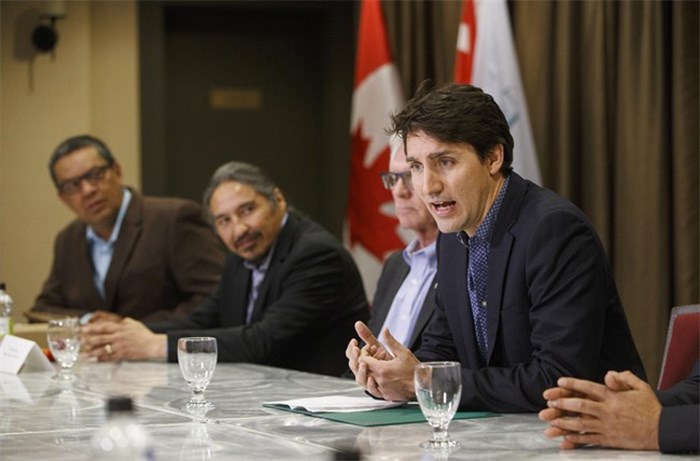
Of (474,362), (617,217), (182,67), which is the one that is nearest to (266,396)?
(474,362)

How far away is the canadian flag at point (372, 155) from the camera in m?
5.63

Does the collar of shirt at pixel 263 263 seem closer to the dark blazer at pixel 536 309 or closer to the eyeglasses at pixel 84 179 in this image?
the eyeglasses at pixel 84 179

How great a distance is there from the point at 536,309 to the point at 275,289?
1734 mm

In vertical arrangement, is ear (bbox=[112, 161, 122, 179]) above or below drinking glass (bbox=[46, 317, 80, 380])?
above

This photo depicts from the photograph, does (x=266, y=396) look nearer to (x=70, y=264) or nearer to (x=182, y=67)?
(x=70, y=264)

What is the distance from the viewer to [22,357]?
12.1 feet

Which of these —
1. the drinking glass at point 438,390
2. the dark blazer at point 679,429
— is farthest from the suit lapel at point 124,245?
the dark blazer at point 679,429

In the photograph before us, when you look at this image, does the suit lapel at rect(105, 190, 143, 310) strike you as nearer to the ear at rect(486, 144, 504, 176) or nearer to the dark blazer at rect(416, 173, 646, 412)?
the dark blazer at rect(416, 173, 646, 412)

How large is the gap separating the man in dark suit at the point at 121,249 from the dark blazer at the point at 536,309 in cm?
258

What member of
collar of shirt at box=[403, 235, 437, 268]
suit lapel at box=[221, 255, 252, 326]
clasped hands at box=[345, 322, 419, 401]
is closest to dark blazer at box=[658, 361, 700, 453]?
clasped hands at box=[345, 322, 419, 401]

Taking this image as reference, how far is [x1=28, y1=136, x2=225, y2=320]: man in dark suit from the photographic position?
5277 mm

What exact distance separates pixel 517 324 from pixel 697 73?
220 centimetres

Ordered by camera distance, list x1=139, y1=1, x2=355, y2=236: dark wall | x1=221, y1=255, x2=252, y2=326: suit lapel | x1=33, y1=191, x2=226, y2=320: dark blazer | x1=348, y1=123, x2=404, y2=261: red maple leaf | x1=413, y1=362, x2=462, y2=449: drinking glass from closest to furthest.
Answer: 1. x1=413, y1=362, x2=462, y2=449: drinking glass
2. x1=221, y1=255, x2=252, y2=326: suit lapel
3. x1=33, y1=191, x2=226, y2=320: dark blazer
4. x1=348, y1=123, x2=404, y2=261: red maple leaf
5. x1=139, y1=1, x2=355, y2=236: dark wall

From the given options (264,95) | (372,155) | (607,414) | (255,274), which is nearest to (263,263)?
(255,274)
